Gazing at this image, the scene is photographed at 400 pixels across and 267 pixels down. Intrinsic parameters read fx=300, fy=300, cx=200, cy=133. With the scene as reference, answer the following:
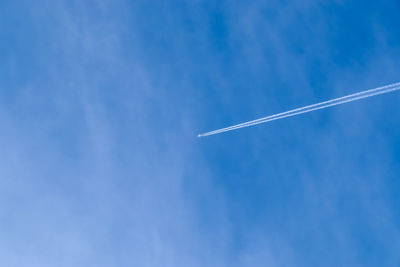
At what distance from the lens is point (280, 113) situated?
30172 mm

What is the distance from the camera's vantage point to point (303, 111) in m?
29.8

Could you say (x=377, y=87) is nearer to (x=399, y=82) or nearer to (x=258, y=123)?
(x=399, y=82)

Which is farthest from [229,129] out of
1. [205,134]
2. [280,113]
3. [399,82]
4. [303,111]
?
[399,82]

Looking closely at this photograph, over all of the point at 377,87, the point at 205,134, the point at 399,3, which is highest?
the point at 399,3

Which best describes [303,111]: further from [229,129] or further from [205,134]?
[205,134]

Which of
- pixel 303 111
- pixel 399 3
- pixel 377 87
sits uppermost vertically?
pixel 399 3

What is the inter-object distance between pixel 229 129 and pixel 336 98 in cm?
1104

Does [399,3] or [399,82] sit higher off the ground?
[399,3]

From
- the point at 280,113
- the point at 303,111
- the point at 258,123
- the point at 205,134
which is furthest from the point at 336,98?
the point at 205,134

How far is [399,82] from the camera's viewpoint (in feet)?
99.6

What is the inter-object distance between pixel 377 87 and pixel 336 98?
4156 mm

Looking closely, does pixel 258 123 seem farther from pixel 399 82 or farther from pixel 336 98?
pixel 399 82

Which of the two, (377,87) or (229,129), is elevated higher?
(377,87)

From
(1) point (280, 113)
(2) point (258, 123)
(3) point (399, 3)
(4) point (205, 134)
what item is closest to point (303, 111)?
(1) point (280, 113)
